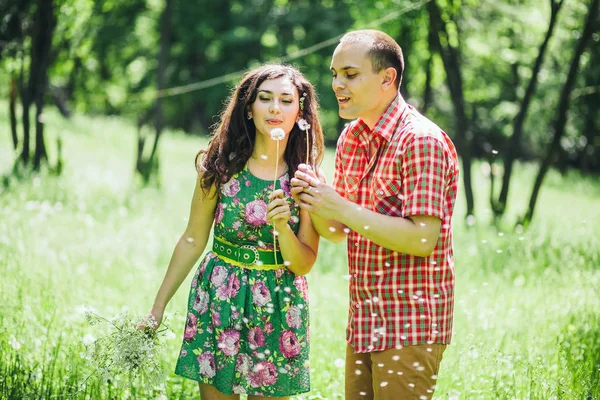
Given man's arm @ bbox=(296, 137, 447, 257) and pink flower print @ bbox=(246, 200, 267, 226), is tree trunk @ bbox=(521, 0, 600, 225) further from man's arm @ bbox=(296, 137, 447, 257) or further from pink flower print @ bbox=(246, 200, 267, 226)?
man's arm @ bbox=(296, 137, 447, 257)

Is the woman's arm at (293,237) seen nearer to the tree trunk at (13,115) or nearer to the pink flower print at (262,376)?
the pink flower print at (262,376)

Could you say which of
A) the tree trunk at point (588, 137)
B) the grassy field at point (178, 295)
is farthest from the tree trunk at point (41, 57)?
the tree trunk at point (588, 137)

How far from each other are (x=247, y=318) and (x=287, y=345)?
0.22 m

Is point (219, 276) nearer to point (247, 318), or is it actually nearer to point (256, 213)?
point (247, 318)

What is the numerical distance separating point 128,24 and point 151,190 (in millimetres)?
23649

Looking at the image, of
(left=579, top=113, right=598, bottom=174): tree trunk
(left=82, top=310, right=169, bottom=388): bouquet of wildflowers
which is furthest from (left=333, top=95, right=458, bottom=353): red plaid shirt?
(left=579, top=113, right=598, bottom=174): tree trunk

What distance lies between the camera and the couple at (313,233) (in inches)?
112

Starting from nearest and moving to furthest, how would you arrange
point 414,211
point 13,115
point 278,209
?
point 414,211
point 278,209
point 13,115

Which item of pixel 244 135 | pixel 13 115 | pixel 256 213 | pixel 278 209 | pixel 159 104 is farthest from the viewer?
pixel 159 104

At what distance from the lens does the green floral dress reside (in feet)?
10.4

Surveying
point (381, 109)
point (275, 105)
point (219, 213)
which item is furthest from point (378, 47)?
point (219, 213)

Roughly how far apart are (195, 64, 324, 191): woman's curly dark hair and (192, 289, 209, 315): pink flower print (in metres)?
0.48

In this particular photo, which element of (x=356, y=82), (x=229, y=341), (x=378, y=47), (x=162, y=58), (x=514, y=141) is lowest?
(x=229, y=341)

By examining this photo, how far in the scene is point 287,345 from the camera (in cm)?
321
